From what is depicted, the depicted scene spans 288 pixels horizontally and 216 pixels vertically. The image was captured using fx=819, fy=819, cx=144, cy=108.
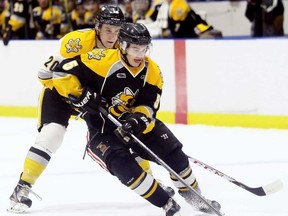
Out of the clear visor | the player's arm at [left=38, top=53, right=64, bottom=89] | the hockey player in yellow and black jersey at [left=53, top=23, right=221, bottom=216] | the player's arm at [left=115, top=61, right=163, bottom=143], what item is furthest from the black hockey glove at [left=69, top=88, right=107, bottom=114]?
the player's arm at [left=38, top=53, right=64, bottom=89]

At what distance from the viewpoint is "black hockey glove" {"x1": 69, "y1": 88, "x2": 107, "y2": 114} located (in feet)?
11.5

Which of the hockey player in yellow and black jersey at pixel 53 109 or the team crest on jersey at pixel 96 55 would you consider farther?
the hockey player in yellow and black jersey at pixel 53 109

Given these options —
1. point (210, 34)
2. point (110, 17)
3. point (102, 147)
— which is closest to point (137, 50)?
point (102, 147)

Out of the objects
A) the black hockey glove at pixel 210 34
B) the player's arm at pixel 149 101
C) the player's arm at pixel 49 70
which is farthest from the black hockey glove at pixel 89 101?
the black hockey glove at pixel 210 34

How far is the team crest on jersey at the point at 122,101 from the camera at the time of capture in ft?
11.8

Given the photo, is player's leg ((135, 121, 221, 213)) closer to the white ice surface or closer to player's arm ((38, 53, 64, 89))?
the white ice surface

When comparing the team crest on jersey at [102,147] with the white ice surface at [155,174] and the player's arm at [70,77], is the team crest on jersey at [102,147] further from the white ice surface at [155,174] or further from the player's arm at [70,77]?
the white ice surface at [155,174]

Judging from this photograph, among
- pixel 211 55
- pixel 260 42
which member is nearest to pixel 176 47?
pixel 211 55

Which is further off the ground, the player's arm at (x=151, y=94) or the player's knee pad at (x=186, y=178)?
the player's arm at (x=151, y=94)

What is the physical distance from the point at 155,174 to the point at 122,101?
1.01 meters

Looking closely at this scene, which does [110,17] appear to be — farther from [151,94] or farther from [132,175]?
[132,175]

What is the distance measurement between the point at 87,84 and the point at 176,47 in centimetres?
260

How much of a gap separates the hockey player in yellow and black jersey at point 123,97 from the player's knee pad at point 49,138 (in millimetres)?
→ 208

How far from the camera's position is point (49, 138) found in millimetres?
3770
